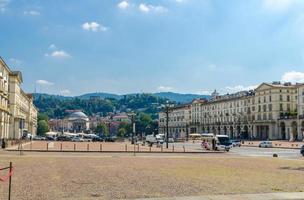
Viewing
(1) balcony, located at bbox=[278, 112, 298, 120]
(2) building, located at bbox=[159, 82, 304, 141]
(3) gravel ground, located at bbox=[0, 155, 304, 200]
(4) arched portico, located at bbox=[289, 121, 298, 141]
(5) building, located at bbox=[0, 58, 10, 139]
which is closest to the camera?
(3) gravel ground, located at bbox=[0, 155, 304, 200]

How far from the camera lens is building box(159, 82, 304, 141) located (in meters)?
128

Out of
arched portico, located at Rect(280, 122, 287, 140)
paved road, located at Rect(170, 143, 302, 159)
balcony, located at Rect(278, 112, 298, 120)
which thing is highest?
balcony, located at Rect(278, 112, 298, 120)

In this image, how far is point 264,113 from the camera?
14462cm

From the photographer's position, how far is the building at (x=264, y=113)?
128500mm

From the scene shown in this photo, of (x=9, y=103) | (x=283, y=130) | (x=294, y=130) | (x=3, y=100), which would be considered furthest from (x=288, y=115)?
(x=3, y=100)

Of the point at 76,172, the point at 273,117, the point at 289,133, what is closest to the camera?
the point at 76,172

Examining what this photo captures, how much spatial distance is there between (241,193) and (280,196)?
4.85 feet

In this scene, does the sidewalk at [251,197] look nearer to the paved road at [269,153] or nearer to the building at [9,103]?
the paved road at [269,153]

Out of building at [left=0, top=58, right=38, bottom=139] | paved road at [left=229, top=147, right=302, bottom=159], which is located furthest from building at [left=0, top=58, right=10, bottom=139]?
paved road at [left=229, top=147, right=302, bottom=159]

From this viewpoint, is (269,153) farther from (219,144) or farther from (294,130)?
(294,130)

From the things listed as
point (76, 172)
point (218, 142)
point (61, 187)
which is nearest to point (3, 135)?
point (218, 142)

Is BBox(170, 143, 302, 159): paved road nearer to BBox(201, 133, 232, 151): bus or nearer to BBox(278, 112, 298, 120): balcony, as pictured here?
BBox(201, 133, 232, 151): bus

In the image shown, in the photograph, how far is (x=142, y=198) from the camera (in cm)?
→ 1513

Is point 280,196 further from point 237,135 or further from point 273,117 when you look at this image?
point 237,135
